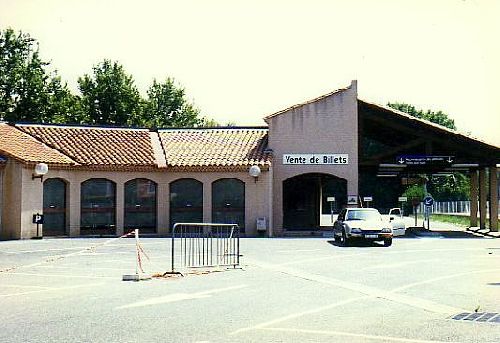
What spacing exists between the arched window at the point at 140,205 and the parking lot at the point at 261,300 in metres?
11.1

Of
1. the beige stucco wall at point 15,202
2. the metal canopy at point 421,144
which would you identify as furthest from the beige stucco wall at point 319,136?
the beige stucco wall at point 15,202

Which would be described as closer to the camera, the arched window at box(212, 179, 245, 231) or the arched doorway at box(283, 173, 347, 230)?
the arched window at box(212, 179, 245, 231)

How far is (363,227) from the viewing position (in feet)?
88.2

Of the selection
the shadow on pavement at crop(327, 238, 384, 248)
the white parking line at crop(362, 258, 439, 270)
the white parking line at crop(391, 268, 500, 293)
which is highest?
the shadow on pavement at crop(327, 238, 384, 248)

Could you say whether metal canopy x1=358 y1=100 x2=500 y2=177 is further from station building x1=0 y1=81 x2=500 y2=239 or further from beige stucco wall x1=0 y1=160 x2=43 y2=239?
beige stucco wall x1=0 y1=160 x2=43 y2=239

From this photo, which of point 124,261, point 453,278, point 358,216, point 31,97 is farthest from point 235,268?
point 31,97

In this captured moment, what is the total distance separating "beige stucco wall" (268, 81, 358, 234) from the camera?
34219 millimetres

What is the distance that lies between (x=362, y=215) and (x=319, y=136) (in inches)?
279

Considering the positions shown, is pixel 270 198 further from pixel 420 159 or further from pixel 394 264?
pixel 394 264

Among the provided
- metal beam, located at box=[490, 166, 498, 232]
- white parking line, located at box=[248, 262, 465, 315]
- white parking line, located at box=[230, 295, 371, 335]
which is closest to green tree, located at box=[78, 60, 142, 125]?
metal beam, located at box=[490, 166, 498, 232]

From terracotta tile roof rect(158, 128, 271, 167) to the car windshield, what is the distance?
6170 millimetres

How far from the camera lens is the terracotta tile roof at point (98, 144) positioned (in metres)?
33.1

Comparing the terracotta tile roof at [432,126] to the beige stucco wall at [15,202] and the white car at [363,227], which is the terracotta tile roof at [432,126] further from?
the beige stucco wall at [15,202]

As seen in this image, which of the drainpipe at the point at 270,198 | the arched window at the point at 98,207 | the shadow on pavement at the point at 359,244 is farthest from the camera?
the drainpipe at the point at 270,198
